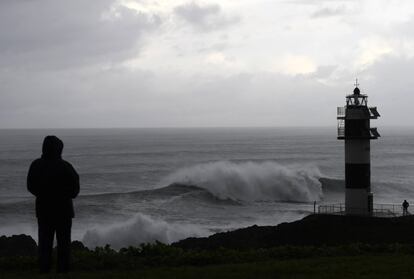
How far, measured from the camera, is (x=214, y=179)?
163ft

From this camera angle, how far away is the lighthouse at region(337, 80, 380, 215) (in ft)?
82.0

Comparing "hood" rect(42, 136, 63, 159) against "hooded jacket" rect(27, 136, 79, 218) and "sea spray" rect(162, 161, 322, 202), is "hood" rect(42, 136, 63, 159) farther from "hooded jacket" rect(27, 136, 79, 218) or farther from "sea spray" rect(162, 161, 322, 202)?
"sea spray" rect(162, 161, 322, 202)

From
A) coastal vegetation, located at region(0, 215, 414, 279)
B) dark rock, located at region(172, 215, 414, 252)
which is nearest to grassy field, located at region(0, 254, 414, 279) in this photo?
coastal vegetation, located at region(0, 215, 414, 279)

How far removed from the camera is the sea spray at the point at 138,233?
85.4ft

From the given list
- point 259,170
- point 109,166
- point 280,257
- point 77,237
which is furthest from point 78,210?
point 109,166

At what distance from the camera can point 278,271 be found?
27.7 feet

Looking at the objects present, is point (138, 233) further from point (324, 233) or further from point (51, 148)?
point (51, 148)

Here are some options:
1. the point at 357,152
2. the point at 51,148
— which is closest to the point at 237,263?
the point at 51,148

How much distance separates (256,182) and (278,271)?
39649mm

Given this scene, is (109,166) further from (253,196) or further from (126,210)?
(126,210)

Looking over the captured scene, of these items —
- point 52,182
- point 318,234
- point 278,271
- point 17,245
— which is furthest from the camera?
point 318,234

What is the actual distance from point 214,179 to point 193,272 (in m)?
41.2

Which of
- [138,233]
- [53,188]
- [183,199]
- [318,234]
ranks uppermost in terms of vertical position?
[53,188]

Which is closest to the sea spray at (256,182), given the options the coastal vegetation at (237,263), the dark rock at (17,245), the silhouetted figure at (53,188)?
the dark rock at (17,245)
